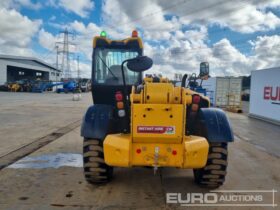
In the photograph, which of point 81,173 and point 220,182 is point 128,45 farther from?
point 220,182

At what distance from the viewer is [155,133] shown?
4.41 meters

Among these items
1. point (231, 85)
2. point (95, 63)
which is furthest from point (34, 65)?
point (95, 63)

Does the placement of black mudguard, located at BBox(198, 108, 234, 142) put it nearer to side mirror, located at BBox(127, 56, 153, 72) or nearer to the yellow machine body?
the yellow machine body

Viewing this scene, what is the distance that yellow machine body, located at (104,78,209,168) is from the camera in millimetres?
4406

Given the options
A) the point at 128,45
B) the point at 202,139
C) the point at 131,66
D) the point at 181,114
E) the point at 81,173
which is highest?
the point at 128,45

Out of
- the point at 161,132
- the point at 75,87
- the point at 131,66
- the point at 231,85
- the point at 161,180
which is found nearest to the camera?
the point at 161,132

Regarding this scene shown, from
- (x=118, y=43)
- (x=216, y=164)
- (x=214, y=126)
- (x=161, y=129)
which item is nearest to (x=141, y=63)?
(x=161, y=129)

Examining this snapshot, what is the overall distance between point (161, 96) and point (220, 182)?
5.84 feet

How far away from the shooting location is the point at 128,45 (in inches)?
266

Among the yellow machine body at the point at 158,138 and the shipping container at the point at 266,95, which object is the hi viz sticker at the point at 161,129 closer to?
the yellow machine body at the point at 158,138

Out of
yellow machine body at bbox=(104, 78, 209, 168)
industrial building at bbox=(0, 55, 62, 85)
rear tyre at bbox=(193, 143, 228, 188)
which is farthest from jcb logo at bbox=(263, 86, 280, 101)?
industrial building at bbox=(0, 55, 62, 85)

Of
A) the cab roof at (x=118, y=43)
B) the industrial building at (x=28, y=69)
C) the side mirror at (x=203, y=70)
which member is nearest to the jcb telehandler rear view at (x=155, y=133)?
the side mirror at (x=203, y=70)
